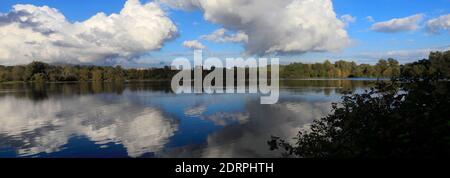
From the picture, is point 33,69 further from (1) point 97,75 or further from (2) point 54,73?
(1) point 97,75

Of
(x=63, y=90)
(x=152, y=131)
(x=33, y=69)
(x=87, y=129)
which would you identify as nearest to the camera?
(x=152, y=131)

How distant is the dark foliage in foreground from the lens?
23.4ft

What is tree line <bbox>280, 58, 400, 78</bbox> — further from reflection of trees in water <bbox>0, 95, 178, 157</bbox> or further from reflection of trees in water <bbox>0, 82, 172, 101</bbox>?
reflection of trees in water <bbox>0, 95, 178, 157</bbox>

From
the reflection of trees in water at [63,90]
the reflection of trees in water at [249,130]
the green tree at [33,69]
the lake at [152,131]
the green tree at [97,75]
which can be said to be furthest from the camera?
the green tree at [97,75]

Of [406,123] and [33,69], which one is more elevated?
[33,69]


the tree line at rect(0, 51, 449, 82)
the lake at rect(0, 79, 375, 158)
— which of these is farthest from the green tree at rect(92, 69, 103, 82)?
the lake at rect(0, 79, 375, 158)

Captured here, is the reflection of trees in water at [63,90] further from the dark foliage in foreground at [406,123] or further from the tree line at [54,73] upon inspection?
the dark foliage in foreground at [406,123]

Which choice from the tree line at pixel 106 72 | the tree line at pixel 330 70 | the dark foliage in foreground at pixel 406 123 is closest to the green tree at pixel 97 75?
the tree line at pixel 106 72

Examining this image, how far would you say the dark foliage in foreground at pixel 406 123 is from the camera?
714cm

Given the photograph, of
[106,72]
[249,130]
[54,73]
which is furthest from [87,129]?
[106,72]

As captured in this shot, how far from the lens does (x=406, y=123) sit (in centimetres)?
764
